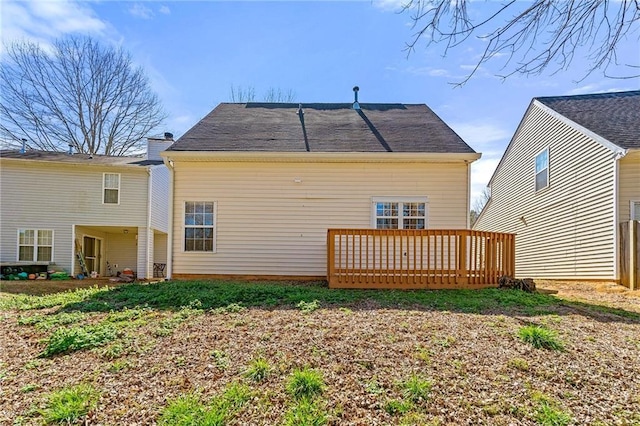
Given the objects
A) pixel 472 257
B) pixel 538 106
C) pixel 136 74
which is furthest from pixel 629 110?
pixel 136 74

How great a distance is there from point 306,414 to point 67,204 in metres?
15.9

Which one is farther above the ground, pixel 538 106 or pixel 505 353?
pixel 538 106

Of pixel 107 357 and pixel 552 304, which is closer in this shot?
pixel 107 357

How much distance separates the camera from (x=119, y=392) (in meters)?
3.11

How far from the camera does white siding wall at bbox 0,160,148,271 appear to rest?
47.6 feet

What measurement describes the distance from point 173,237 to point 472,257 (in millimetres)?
6994

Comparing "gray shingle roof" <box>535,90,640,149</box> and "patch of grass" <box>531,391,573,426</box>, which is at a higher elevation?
"gray shingle roof" <box>535,90,640,149</box>

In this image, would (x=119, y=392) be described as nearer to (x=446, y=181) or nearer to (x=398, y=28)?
(x=398, y=28)

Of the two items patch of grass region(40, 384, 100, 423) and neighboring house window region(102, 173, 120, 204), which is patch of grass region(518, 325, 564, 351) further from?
neighboring house window region(102, 173, 120, 204)

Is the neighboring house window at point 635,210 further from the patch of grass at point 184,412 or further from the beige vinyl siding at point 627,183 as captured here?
the patch of grass at point 184,412

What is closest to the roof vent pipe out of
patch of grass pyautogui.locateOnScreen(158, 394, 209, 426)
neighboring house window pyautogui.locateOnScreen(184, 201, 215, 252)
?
neighboring house window pyautogui.locateOnScreen(184, 201, 215, 252)

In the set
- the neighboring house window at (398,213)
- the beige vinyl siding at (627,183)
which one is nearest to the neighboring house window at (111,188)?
the neighboring house window at (398,213)

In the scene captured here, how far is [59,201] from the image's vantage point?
48.8ft

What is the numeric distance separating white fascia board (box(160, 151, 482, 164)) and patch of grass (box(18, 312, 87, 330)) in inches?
183
